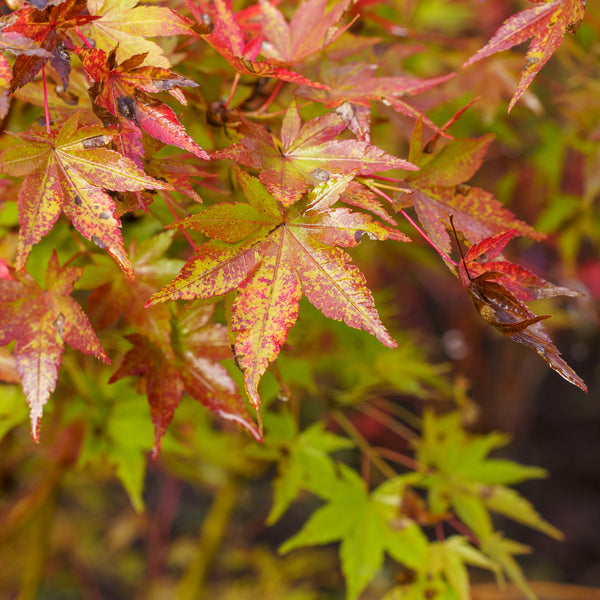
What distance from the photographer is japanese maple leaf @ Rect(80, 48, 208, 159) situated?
0.47m

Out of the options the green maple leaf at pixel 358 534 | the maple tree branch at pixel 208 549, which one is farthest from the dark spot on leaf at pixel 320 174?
the maple tree branch at pixel 208 549

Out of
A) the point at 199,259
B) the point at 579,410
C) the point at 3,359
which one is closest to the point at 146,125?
the point at 199,259

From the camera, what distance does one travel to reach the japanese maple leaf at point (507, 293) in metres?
0.44

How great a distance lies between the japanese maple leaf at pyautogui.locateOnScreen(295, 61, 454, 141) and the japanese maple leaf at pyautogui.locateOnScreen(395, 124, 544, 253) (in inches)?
1.7

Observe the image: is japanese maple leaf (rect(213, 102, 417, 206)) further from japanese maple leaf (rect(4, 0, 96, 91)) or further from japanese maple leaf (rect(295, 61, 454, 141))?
japanese maple leaf (rect(4, 0, 96, 91))

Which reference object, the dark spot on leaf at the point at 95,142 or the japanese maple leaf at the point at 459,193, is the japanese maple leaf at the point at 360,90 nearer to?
the japanese maple leaf at the point at 459,193

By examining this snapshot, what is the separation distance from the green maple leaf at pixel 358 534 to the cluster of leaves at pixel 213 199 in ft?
1.23

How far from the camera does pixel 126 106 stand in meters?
0.49

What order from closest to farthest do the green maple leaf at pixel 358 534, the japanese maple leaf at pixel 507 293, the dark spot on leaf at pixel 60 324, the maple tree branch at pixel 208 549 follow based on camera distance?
the japanese maple leaf at pixel 507 293 → the dark spot on leaf at pixel 60 324 → the green maple leaf at pixel 358 534 → the maple tree branch at pixel 208 549

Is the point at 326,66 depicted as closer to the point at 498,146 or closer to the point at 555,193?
the point at 555,193

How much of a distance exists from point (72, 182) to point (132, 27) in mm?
177

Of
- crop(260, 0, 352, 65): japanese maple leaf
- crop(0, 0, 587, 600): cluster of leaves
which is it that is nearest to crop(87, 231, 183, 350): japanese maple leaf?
crop(0, 0, 587, 600): cluster of leaves

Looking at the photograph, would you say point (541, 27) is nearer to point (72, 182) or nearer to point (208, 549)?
point (72, 182)

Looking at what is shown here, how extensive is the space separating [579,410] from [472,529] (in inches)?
92.2
